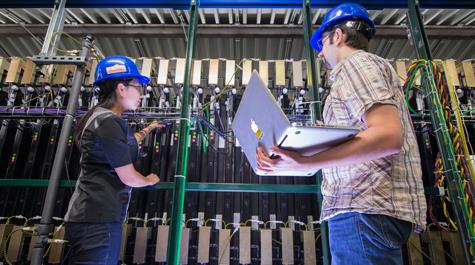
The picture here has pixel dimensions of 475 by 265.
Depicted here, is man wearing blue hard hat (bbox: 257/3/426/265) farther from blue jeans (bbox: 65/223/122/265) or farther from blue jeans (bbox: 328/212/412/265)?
blue jeans (bbox: 65/223/122/265)

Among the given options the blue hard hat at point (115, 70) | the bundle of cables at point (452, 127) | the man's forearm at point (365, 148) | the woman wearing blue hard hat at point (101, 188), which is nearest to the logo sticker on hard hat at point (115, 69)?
the blue hard hat at point (115, 70)

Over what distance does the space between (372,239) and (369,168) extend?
0.68 ft

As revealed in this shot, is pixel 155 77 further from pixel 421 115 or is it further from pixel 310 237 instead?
pixel 421 115

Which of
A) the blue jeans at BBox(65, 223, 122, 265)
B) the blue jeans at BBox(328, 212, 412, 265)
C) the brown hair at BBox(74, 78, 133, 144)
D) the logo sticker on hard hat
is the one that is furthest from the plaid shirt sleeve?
the logo sticker on hard hat

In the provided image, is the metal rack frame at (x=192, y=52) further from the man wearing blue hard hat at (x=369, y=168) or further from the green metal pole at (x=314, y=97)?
the man wearing blue hard hat at (x=369, y=168)

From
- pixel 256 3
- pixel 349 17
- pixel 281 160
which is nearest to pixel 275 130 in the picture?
pixel 281 160

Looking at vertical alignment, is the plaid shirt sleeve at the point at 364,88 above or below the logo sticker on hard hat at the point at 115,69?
below

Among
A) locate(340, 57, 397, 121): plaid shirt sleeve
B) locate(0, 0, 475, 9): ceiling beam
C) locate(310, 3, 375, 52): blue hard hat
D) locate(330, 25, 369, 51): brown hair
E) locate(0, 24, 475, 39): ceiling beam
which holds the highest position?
locate(0, 24, 475, 39): ceiling beam

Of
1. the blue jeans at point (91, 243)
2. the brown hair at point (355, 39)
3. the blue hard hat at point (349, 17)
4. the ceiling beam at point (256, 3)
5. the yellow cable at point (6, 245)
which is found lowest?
the yellow cable at point (6, 245)

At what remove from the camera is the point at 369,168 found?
93 centimetres

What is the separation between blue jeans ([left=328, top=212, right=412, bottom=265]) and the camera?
2.74ft

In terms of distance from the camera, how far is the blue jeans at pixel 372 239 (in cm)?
83

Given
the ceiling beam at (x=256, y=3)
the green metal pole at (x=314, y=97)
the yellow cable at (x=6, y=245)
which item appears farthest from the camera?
the yellow cable at (x=6, y=245)

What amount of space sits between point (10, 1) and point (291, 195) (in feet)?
11.1
